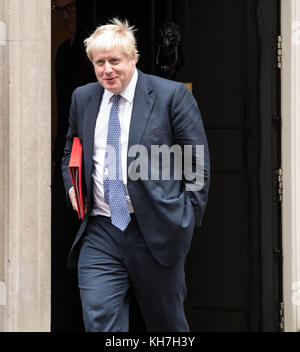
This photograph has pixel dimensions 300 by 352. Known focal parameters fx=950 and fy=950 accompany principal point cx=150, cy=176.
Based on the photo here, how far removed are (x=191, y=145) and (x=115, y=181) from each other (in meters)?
0.43

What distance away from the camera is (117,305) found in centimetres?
488

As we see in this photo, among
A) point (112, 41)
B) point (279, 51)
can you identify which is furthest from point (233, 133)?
point (112, 41)

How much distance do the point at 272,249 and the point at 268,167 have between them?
52 centimetres

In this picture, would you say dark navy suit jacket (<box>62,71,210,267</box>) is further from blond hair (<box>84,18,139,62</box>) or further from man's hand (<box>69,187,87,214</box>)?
blond hair (<box>84,18,139,62</box>)

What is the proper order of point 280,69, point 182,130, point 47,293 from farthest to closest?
1. point 280,69
2. point 47,293
3. point 182,130

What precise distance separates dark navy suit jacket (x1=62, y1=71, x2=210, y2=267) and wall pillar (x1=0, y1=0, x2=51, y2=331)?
1.27 ft

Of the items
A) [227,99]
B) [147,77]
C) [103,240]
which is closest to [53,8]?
[227,99]

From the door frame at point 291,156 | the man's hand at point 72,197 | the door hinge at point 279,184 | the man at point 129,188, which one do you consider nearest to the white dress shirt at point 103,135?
the man at point 129,188

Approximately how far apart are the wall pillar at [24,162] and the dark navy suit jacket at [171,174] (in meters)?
0.39

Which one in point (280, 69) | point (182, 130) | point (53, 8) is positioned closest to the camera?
point (182, 130)

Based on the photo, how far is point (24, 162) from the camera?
5.16 meters

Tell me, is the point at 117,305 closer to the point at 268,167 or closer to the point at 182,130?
the point at 182,130

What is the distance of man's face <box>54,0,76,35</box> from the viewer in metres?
6.48

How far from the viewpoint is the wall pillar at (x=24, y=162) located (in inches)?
201
